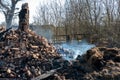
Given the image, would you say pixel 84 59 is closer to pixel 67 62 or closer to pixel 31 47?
pixel 67 62

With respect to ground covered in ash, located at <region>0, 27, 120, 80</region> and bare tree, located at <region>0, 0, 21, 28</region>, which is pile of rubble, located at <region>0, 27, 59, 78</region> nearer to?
ground covered in ash, located at <region>0, 27, 120, 80</region>

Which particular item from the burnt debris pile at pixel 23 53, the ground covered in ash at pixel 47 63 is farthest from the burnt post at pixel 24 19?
the ground covered in ash at pixel 47 63

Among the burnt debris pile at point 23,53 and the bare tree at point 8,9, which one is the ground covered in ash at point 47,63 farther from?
the bare tree at point 8,9

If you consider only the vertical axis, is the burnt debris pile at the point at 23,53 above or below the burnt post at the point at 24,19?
below

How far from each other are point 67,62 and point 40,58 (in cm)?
115

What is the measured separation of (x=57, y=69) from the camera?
11.5m

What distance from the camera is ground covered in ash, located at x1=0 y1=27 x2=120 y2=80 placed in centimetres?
1073

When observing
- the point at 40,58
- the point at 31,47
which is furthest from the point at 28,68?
the point at 31,47

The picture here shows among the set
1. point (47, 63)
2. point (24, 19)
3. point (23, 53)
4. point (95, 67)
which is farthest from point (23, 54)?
point (95, 67)

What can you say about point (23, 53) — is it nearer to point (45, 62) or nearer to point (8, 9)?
point (45, 62)

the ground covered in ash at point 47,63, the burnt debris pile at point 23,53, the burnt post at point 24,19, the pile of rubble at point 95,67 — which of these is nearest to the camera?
the pile of rubble at point 95,67

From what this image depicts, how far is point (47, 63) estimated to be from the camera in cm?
1245

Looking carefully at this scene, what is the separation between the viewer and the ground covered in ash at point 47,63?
1073 centimetres

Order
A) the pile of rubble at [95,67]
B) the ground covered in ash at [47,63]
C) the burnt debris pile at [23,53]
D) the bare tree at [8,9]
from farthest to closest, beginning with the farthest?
the bare tree at [8,9]
the burnt debris pile at [23,53]
the ground covered in ash at [47,63]
the pile of rubble at [95,67]
